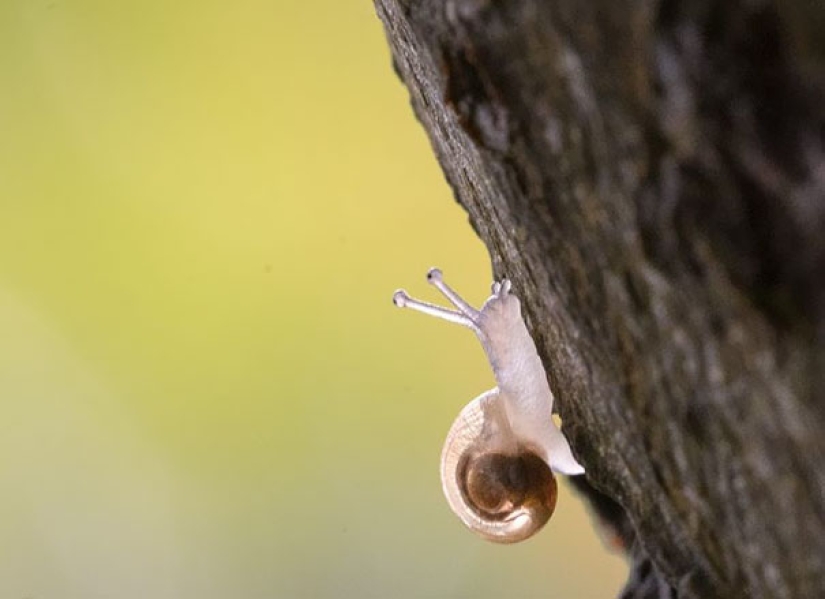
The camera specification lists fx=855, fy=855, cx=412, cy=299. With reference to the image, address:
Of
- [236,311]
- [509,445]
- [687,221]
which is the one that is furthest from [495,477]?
[236,311]

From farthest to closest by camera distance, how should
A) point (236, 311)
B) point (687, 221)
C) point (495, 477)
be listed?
point (236, 311), point (495, 477), point (687, 221)

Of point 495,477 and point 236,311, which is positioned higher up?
point 236,311

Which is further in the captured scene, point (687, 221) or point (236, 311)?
point (236, 311)

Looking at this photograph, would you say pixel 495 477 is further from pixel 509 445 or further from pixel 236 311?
pixel 236 311

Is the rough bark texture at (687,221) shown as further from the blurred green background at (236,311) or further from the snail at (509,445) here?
the blurred green background at (236,311)

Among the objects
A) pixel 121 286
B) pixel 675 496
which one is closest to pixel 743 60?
pixel 675 496

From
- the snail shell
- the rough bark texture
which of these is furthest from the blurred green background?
the rough bark texture

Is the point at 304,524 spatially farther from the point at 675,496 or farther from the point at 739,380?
the point at 739,380

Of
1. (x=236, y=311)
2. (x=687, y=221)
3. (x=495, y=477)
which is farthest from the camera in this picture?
(x=236, y=311)
